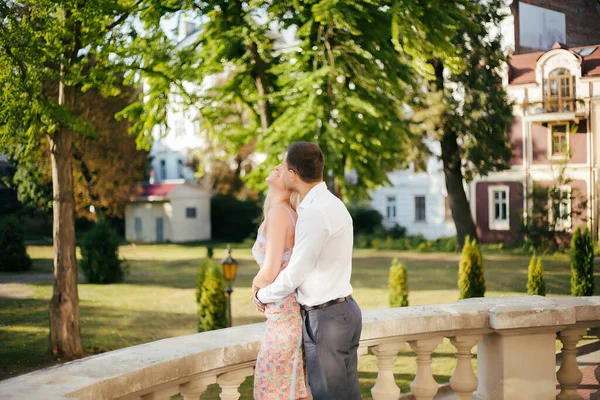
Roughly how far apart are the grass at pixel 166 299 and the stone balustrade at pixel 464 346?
6.48 m

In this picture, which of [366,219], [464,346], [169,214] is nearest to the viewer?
[464,346]

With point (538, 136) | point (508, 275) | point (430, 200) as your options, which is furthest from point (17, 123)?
point (430, 200)

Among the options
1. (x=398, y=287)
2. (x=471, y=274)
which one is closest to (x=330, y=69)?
A: (x=398, y=287)

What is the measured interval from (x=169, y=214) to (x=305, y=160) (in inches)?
1592

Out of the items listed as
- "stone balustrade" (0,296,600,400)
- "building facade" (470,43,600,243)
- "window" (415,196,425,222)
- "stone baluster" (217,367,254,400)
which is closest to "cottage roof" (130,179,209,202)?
"window" (415,196,425,222)

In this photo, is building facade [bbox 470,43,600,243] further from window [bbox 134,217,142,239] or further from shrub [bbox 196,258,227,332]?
window [bbox 134,217,142,239]

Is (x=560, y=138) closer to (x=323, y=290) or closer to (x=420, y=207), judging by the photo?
(x=323, y=290)

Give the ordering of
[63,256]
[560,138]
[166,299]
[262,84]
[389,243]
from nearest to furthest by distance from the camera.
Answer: [560,138] → [63,256] → [262,84] → [166,299] → [389,243]

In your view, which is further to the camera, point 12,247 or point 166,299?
point 166,299

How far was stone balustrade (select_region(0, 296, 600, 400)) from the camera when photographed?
10.7 ft

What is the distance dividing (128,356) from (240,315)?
48.2 ft

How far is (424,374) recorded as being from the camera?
3.91 meters

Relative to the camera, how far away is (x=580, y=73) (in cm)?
749

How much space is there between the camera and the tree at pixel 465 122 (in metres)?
18.7
